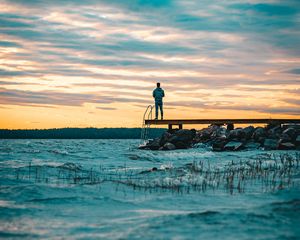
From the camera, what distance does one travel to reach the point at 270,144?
20.3 metres

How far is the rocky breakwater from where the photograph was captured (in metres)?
20.3

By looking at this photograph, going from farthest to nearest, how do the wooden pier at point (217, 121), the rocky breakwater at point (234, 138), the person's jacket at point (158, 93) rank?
the wooden pier at point (217, 121) → the person's jacket at point (158, 93) → the rocky breakwater at point (234, 138)

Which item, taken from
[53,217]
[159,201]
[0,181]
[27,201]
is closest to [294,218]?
[159,201]

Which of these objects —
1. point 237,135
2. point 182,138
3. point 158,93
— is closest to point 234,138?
point 237,135

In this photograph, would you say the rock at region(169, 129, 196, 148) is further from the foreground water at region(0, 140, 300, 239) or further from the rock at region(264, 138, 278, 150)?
the foreground water at region(0, 140, 300, 239)

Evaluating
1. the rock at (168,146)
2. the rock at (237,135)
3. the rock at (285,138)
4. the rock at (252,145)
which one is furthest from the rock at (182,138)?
the rock at (285,138)

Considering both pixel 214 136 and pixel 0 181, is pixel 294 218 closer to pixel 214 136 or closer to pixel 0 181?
pixel 0 181

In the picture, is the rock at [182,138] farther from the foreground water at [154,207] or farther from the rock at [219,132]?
the foreground water at [154,207]

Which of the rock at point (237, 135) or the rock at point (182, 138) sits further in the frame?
the rock at point (182, 138)

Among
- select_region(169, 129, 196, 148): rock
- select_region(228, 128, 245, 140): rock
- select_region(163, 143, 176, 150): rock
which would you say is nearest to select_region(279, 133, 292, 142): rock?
select_region(228, 128, 245, 140): rock

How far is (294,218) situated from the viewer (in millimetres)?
5270

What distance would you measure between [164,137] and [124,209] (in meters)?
19.2

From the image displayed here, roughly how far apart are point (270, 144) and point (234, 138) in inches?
103

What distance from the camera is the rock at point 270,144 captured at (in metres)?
20.1
